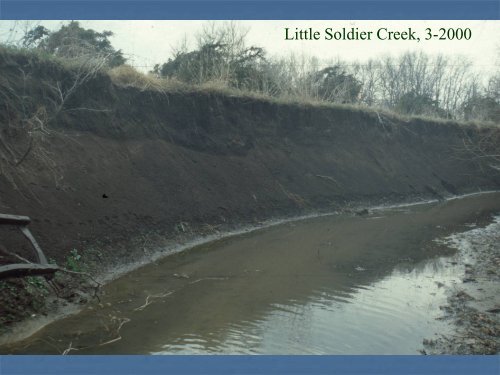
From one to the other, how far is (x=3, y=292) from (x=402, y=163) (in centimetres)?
2252

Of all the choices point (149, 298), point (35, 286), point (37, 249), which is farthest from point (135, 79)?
point (35, 286)

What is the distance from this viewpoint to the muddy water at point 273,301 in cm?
655

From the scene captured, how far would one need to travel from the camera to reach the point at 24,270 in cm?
662

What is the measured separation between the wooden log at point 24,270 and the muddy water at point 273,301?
75 cm

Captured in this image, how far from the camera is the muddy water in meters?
6.55

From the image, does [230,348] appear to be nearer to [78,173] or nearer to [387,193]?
[78,173]

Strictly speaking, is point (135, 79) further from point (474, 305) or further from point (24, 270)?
point (474, 305)

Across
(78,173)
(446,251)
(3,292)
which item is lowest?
(446,251)

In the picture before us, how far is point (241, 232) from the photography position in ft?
46.4

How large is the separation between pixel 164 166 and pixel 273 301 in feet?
23.8

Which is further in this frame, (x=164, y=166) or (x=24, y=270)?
(x=164, y=166)

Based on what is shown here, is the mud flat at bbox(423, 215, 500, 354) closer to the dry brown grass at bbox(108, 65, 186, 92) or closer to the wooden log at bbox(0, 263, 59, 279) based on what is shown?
the wooden log at bbox(0, 263, 59, 279)

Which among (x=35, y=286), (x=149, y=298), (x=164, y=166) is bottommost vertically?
(x=149, y=298)

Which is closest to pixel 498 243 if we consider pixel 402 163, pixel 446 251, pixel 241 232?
pixel 446 251
